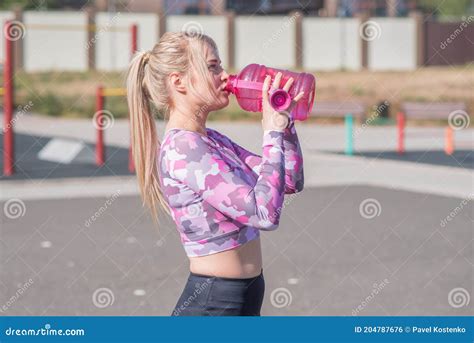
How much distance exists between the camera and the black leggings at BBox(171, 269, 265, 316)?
3.50 meters

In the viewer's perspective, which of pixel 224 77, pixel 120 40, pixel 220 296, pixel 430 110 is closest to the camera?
pixel 224 77

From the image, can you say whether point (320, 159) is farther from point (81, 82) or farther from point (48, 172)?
point (81, 82)

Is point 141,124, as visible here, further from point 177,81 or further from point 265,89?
point 265,89

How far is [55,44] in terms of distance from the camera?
4269 cm

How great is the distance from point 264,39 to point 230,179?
140 ft

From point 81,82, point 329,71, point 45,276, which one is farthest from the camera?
point 329,71

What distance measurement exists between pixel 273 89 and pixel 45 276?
553cm

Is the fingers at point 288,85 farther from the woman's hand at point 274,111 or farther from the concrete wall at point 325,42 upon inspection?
the concrete wall at point 325,42

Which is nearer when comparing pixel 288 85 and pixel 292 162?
pixel 288 85

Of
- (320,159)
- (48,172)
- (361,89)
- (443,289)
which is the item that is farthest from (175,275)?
(361,89)

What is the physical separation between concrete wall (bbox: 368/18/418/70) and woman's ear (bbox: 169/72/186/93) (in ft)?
147

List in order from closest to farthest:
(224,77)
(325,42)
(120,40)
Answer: (224,77)
(120,40)
(325,42)

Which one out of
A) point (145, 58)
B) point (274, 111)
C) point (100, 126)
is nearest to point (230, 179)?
point (274, 111)

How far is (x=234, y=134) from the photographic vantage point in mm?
21531
